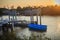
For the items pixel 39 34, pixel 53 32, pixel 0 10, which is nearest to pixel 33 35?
pixel 39 34

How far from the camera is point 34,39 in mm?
1000

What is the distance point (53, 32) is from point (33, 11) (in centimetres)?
21

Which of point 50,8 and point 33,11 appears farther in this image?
point 50,8

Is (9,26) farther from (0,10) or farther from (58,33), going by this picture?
(58,33)

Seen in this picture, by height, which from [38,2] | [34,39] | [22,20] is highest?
[38,2]

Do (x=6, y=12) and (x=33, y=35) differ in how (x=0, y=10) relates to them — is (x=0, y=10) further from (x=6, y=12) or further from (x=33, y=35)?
(x=33, y=35)

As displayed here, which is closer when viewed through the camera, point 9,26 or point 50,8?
Answer: point 9,26

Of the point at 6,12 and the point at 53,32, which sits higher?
the point at 6,12

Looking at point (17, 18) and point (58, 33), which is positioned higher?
point (17, 18)

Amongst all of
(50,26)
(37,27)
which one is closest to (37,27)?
(37,27)

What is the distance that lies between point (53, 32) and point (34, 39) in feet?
0.59

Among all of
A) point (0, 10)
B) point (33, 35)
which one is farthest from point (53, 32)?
point (0, 10)

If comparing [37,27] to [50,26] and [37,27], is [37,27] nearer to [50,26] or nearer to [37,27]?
[37,27]

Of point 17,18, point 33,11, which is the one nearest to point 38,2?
point 33,11
